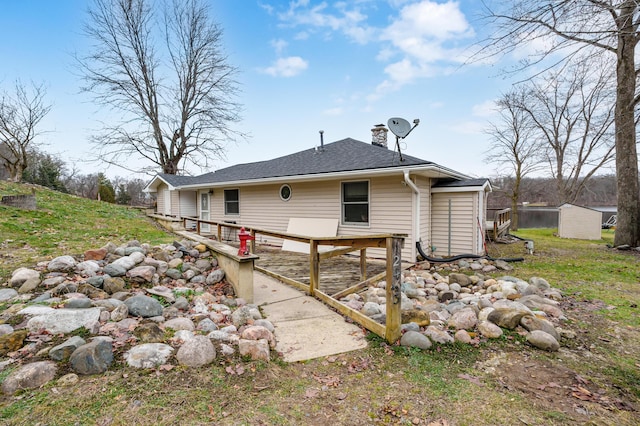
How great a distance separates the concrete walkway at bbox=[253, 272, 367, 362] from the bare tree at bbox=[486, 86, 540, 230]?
17616 mm

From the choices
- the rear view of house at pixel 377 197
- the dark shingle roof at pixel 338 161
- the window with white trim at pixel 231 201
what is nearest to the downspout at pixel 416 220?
the rear view of house at pixel 377 197

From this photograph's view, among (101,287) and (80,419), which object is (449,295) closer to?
(80,419)

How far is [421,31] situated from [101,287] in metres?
6.48

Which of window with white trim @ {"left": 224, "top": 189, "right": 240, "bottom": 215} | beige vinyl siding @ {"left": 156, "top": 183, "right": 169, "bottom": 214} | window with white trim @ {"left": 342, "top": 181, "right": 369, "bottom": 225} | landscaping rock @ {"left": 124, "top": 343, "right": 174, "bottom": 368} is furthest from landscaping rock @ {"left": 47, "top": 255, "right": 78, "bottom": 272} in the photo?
beige vinyl siding @ {"left": 156, "top": 183, "right": 169, "bottom": 214}

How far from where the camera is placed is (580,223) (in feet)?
45.3

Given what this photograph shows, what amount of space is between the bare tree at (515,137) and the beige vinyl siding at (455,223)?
39.7 feet

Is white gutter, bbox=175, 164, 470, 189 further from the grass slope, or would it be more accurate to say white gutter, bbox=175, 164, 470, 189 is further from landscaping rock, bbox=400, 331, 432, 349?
landscaping rock, bbox=400, 331, 432, 349

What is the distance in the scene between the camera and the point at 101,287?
3.63 meters

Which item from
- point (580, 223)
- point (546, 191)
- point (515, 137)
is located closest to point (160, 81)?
point (515, 137)

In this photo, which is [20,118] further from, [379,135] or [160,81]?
[379,135]

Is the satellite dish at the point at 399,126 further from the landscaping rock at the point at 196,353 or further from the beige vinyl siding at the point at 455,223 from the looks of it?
the landscaping rock at the point at 196,353

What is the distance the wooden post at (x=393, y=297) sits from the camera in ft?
9.78

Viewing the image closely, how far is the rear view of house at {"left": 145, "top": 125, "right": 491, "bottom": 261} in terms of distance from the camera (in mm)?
7328

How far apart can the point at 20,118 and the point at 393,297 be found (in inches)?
968
